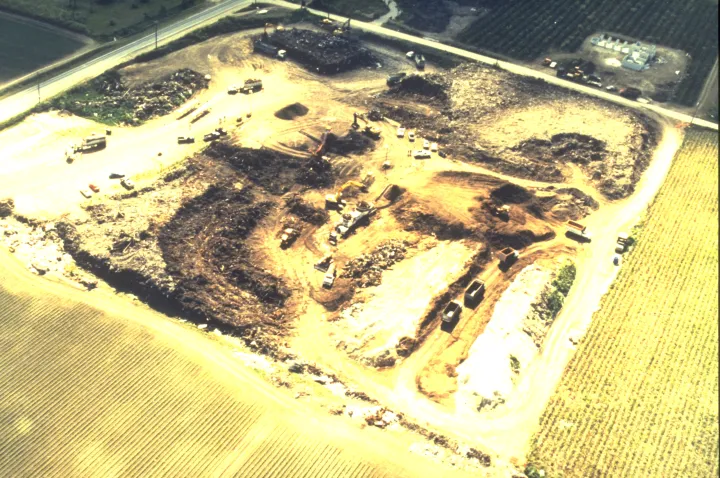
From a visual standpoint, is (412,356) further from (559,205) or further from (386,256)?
(559,205)

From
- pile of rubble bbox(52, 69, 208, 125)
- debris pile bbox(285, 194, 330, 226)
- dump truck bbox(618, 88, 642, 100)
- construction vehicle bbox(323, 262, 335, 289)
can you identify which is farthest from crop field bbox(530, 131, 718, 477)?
pile of rubble bbox(52, 69, 208, 125)

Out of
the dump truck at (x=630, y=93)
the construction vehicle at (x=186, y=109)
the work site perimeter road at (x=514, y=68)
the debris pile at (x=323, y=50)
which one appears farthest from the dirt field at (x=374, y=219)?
the dump truck at (x=630, y=93)

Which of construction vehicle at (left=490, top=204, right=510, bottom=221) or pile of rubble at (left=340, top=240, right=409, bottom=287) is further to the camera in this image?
construction vehicle at (left=490, top=204, right=510, bottom=221)

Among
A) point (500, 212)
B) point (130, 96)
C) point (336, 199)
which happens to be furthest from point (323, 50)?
point (500, 212)

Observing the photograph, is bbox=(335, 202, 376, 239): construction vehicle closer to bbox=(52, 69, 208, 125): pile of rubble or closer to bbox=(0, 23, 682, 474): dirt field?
bbox=(0, 23, 682, 474): dirt field

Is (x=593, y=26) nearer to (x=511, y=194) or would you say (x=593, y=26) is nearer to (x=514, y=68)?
(x=514, y=68)

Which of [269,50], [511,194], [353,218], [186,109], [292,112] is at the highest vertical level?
[269,50]
